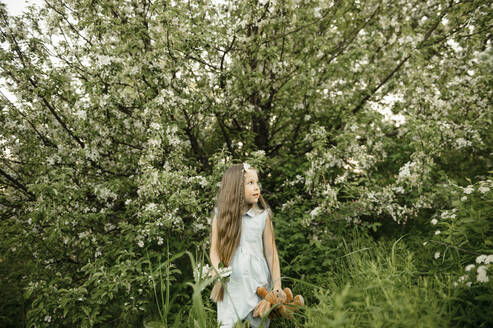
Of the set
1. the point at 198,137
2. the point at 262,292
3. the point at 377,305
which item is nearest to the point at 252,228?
the point at 262,292

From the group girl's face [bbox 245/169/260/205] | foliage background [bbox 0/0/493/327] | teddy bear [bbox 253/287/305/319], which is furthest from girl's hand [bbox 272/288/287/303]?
foliage background [bbox 0/0/493/327]

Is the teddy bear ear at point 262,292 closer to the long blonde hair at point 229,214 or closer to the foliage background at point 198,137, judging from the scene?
the long blonde hair at point 229,214

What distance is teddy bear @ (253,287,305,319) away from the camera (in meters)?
2.01

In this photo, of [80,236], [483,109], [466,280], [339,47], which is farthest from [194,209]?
[483,109]

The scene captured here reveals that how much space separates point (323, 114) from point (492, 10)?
282 cm

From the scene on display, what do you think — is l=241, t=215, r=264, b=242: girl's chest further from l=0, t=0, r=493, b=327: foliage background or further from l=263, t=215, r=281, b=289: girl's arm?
l=0, t=0, r=493, b=327: foliage background

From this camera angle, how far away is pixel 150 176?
3.27 m

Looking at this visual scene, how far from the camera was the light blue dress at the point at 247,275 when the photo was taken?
2.12 meters

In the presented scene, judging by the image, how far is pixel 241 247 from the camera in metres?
2.37

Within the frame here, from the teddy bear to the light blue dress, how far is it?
8 centimetres

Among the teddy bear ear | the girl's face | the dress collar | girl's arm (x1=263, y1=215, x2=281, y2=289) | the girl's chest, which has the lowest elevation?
the teddy bear ear

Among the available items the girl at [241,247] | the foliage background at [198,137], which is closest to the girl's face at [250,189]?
the girl at [241,247]

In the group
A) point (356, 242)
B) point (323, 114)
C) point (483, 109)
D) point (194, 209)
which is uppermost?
point (323, 114)

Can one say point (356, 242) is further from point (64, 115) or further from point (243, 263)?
point (64, 115)
